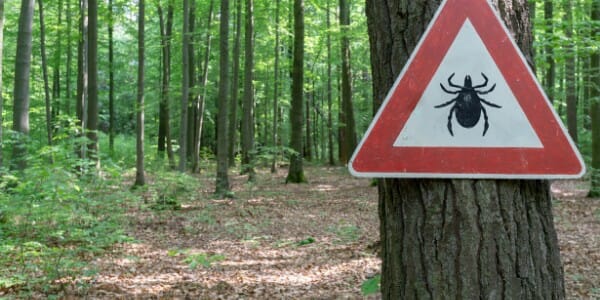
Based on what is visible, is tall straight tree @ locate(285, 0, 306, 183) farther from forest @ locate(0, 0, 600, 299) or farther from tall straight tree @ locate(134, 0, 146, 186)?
tall straight tree @ locate(134, 0, 146, 186)

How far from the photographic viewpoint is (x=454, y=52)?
1692mm

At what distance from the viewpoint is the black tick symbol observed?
168 centimetres

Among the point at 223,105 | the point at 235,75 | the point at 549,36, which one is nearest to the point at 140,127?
the point at 223,105

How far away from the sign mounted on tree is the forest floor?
373cm

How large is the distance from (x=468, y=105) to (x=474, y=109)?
25 millimetres

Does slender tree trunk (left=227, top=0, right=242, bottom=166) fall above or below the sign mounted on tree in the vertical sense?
above

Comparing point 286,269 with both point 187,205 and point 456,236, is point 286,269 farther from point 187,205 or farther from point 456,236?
point 187,205

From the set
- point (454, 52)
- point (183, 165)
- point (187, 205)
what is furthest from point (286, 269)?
point (183, 165)

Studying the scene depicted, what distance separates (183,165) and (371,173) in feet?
46.7

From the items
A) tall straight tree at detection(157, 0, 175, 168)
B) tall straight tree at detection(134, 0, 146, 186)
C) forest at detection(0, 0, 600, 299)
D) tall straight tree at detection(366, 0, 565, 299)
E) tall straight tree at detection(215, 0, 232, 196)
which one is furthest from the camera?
tall straight tree at detection(157, 0, 175, 168)

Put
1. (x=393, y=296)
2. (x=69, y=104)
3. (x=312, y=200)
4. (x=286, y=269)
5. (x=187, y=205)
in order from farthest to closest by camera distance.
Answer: (x=69, y=104) < (x=312, y=200) < (x=187, y=205) < (x=286, y=269) < (x=393, y=296)

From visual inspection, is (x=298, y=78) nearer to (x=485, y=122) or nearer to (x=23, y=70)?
(x=23, y=70)

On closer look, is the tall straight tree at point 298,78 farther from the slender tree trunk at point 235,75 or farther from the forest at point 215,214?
the slender tree trunk at point 235,75

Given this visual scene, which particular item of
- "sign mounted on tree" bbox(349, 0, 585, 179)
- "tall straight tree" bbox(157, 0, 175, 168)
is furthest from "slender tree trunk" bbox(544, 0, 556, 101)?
"tall straight tree" bbox(157, 0, 175, 168)
